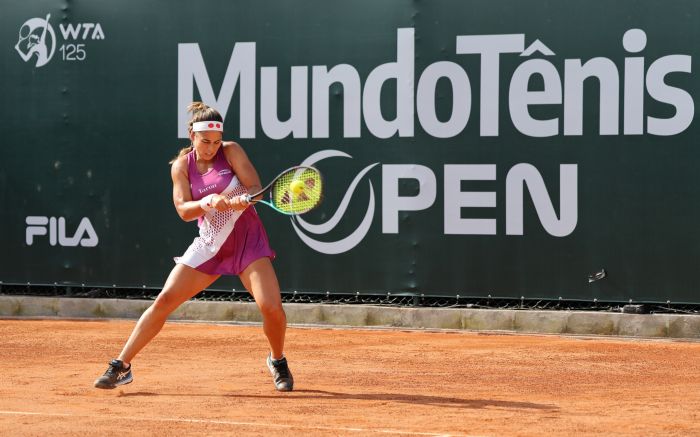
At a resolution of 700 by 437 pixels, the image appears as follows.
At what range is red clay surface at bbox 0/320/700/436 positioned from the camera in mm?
6629

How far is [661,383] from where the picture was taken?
27.4ft

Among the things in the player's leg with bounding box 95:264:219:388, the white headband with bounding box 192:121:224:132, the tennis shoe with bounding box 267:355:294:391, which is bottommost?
the tennis shoe with bounding box 267:355:294:391

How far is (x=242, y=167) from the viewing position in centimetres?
772

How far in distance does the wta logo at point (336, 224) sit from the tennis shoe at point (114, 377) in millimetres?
4150

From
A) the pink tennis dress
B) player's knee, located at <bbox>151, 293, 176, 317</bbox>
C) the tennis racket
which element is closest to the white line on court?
player's knee, located at <bbox>151, 293, 176, 317</bbox>

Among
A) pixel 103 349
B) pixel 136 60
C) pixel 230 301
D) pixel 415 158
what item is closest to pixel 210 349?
pixel 103 349

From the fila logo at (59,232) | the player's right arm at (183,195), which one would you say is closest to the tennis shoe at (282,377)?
the player's right arm at (183,195)

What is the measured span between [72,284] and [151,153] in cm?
152

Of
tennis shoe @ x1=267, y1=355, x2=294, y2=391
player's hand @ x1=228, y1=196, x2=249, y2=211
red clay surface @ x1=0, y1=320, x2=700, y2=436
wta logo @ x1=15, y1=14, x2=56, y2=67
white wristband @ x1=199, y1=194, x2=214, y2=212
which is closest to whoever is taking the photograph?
red clay surface @ x1=0, y1=320, x2=700, y2=436

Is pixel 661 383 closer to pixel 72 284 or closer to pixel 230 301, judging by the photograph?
pixel 230 301

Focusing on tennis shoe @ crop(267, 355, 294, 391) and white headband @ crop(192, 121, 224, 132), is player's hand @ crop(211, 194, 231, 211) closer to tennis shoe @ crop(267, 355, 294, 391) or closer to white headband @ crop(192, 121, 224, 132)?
white headband @ crop(192, 121, 224, 132)

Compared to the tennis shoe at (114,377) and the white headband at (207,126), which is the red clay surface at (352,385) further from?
the white headband at (207,126)

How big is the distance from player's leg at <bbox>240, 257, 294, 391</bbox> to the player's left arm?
1.53 feet

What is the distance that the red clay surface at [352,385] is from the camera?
6629 millimetres
